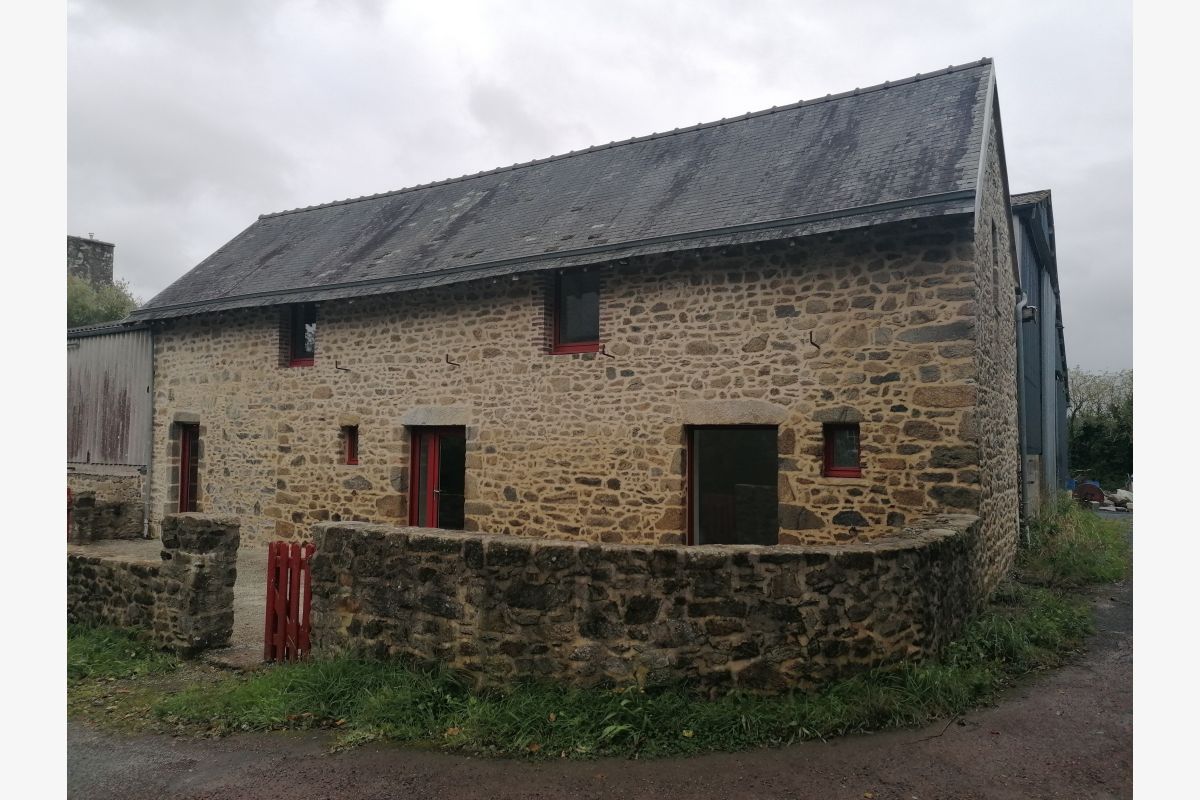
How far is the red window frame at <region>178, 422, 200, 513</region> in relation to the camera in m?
13.0

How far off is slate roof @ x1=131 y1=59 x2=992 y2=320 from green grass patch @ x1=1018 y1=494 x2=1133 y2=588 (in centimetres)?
495

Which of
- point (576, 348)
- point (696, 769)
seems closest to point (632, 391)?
point (576, 348)

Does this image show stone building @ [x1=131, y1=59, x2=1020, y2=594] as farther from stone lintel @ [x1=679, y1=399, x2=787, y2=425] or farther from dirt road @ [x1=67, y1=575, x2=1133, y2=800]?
dirt road @ [x1=67, y1=575, x2=1133, y2=800]

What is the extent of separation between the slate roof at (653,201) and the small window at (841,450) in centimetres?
205

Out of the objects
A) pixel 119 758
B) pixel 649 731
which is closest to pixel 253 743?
pixel 119 758

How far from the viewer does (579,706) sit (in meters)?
4.52

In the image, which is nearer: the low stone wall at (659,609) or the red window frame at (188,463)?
the low stone wall at (659,609)

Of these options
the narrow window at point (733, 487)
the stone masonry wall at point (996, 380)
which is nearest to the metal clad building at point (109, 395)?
the narrow window at point (733, 487)

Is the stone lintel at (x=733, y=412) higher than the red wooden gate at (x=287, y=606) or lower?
higher

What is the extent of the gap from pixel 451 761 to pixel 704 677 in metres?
1.56

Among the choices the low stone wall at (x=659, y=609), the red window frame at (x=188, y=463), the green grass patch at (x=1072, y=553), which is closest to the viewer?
the low stone wall at (x=659, y=609)

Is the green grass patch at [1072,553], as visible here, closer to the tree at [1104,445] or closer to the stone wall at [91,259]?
the tree at [1104,445]

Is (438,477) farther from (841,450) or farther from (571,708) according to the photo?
(571,708)

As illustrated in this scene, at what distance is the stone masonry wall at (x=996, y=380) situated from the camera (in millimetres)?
7480
